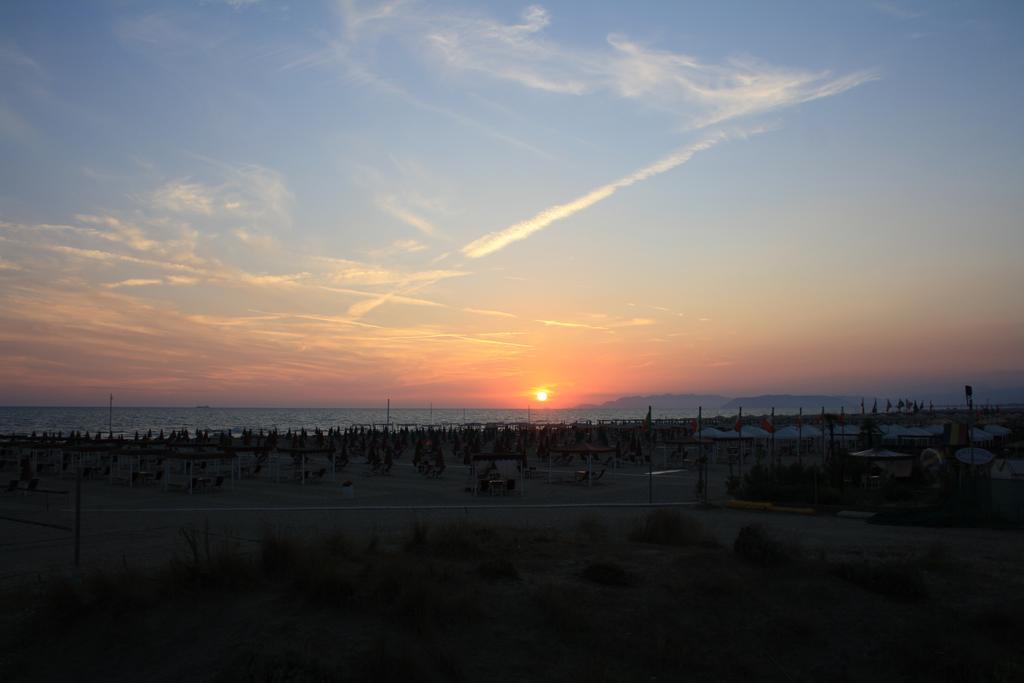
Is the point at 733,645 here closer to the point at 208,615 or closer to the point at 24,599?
the point at 208,615

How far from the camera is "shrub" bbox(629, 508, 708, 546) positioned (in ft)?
42.7

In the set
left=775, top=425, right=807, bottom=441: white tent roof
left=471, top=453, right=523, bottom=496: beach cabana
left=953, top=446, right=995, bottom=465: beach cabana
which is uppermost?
left=953, top=446, right=995, bottom=465: beach cabana

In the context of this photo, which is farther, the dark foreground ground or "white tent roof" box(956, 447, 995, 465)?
"white tent roof" box(956, 447, 995, 465)

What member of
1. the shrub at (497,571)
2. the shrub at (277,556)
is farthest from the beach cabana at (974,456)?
the shrub at (277,556)

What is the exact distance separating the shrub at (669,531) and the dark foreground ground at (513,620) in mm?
1979

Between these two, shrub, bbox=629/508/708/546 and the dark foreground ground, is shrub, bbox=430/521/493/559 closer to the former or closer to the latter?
the dark foreground ground

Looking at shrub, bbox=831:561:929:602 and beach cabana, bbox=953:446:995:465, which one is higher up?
beach cabana, bbox=953:446:995:465

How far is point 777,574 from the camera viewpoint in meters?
10.3

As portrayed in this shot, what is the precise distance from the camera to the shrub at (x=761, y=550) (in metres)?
10.7

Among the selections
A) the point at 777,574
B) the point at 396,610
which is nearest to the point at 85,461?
the point at 396,610

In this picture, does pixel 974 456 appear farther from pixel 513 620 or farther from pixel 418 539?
pixel 513 620

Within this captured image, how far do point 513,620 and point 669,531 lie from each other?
523cm

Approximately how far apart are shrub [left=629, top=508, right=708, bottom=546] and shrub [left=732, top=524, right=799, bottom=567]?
1.76 metres

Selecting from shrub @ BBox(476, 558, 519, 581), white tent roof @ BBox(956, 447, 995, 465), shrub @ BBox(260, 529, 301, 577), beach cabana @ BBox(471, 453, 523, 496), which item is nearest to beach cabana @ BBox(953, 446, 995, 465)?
white tent roof @ BBox(956, 447, 995, 465)
